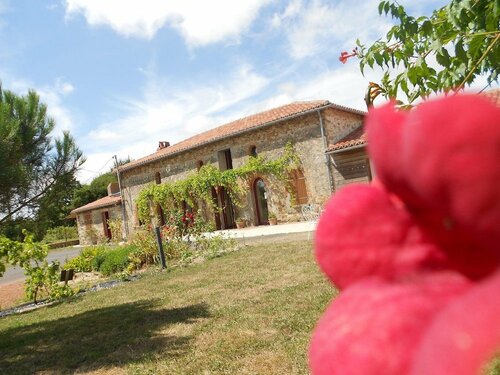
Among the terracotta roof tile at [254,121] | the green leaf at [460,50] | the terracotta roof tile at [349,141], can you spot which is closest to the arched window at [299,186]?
the terracotta roof tile at [349,141]

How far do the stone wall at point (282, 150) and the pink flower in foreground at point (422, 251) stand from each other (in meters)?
14.9

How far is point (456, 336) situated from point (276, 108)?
19.6 m

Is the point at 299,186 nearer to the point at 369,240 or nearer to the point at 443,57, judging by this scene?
the point at 443,57

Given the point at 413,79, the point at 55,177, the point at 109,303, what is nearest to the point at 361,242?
the point at 413,79

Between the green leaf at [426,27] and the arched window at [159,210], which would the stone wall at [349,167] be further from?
the green leaf at [426,27]

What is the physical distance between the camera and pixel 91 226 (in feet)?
96.9

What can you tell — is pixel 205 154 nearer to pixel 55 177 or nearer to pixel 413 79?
pixel 55 177

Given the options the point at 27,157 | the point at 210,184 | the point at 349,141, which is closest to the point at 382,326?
the point at 27,157

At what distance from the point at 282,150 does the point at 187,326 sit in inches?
488

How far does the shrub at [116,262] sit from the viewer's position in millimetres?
12062

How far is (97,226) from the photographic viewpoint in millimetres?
29016

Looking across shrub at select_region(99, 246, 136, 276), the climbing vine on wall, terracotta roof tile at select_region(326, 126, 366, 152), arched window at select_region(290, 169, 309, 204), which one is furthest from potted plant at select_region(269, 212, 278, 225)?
shrub at select_region(99, 246, 136, 276)

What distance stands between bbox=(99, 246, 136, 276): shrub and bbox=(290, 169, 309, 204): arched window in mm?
6977

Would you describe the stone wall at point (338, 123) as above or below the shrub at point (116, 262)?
above
